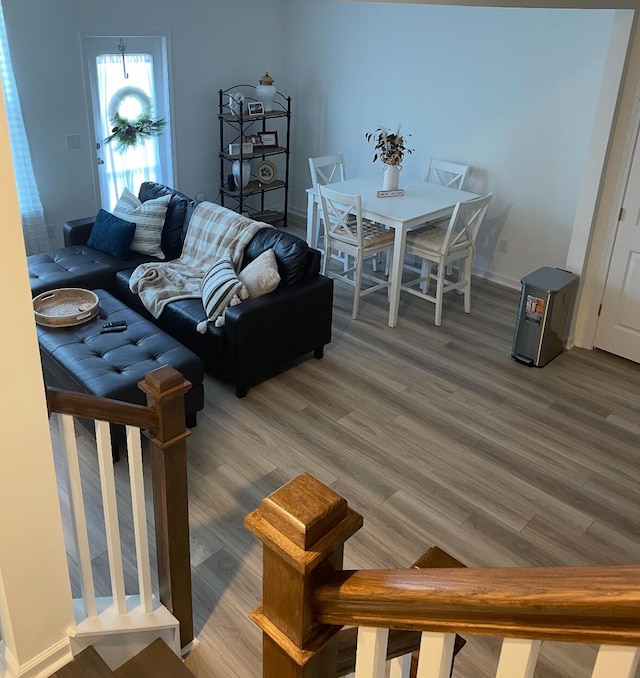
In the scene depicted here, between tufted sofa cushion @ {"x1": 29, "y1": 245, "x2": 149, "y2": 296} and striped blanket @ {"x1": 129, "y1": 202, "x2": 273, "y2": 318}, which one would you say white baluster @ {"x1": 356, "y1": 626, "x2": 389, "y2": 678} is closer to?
striped blanket @ {"x1": 129, "y1": 202, "x2": 273, "y2": 318}

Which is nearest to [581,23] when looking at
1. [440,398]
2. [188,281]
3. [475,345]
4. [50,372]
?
[475,345]

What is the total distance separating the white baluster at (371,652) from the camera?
3.23ft

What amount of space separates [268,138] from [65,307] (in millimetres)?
3550

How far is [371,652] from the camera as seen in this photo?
995 mm

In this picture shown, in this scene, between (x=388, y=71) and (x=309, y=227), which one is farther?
(x=388, y=71)

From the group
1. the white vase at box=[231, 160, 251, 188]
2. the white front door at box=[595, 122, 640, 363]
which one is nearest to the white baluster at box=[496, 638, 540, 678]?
the white front door at box=[595, 122, 640, 363]

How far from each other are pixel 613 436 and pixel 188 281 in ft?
9.57

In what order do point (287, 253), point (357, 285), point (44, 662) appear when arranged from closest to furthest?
point (44, 662), point (287, 253), point (357, 285)

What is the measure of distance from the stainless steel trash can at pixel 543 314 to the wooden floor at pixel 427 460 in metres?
0.13

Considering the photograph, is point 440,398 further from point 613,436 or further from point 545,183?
point 545,183

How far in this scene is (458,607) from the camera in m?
0.85

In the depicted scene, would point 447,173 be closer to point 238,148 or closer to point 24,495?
point 238,148

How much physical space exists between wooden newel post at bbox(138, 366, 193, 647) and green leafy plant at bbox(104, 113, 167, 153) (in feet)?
15.2

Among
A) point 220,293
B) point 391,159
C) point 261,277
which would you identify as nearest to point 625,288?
point 391,159
